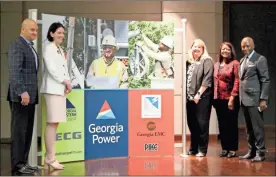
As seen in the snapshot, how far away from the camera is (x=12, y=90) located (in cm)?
476

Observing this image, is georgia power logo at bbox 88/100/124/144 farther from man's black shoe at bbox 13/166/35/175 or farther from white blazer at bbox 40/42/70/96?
man's black shoe at bbox 13/166/35/175

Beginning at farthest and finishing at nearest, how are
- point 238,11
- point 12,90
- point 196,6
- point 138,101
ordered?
point 238,11 < point 196,6 < point 138,101 < point 12,90

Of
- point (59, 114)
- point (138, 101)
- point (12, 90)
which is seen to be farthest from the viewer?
point (138, 101)

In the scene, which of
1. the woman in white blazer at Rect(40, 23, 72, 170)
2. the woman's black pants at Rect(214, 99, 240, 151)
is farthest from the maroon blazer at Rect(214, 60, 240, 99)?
the woman in white blazer at Rect(40, 23, 72, 170)

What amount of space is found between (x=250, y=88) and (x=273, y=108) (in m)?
4.08

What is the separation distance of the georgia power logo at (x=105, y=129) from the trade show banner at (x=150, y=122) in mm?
205

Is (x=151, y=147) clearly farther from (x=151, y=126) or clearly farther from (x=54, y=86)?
(x=54, y=86)

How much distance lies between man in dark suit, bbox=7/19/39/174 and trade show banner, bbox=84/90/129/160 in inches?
43.5

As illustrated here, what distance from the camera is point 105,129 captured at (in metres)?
6.03

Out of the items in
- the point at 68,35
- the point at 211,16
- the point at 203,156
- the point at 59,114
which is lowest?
the point at 203,156

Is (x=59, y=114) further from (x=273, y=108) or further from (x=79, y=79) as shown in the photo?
(x=273, y=108)

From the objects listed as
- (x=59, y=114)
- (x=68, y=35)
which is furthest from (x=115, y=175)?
(x=68, y=35)

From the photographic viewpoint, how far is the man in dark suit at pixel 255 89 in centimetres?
583

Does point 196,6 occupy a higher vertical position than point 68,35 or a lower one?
higher
